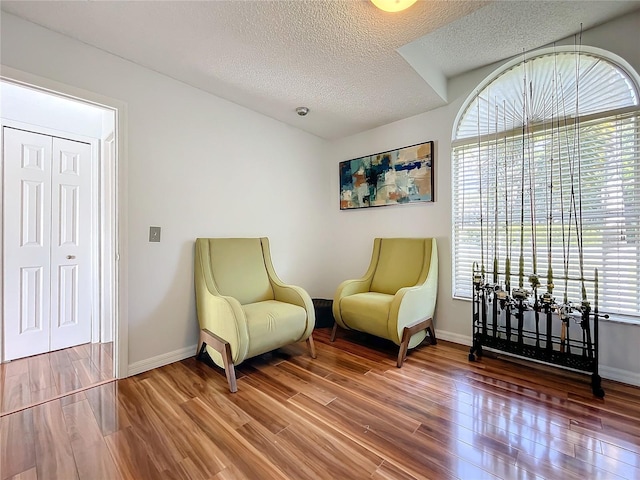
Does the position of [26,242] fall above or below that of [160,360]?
above

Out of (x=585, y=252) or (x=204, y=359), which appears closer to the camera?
(x=585, y=252)

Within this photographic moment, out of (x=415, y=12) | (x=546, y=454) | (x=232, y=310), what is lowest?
(x=546, y=454)

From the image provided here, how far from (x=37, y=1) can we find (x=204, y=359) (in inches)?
98.7

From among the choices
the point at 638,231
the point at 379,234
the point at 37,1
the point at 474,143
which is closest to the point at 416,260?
the point at 379,234

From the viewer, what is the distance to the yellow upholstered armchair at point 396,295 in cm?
223

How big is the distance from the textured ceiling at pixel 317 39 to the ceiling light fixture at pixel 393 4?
3.6 inches

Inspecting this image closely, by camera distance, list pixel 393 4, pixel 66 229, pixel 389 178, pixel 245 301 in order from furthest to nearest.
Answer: pixel 389 178 < pixel 66 229 < pixel 245 301 < pixel 393 4

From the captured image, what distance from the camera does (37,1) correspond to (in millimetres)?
1514

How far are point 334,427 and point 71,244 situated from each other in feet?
9.31

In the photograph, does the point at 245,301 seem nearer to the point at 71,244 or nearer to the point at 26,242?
the point at 71,244

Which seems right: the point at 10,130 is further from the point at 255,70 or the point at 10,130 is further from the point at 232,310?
the point at 232,310

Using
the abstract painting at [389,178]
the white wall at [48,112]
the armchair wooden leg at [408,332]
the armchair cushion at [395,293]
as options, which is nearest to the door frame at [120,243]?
the white wall at [48,112]

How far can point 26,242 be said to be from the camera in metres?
2.36

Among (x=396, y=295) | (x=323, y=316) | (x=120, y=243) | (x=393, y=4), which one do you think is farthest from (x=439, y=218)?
(x=120, y=243)
